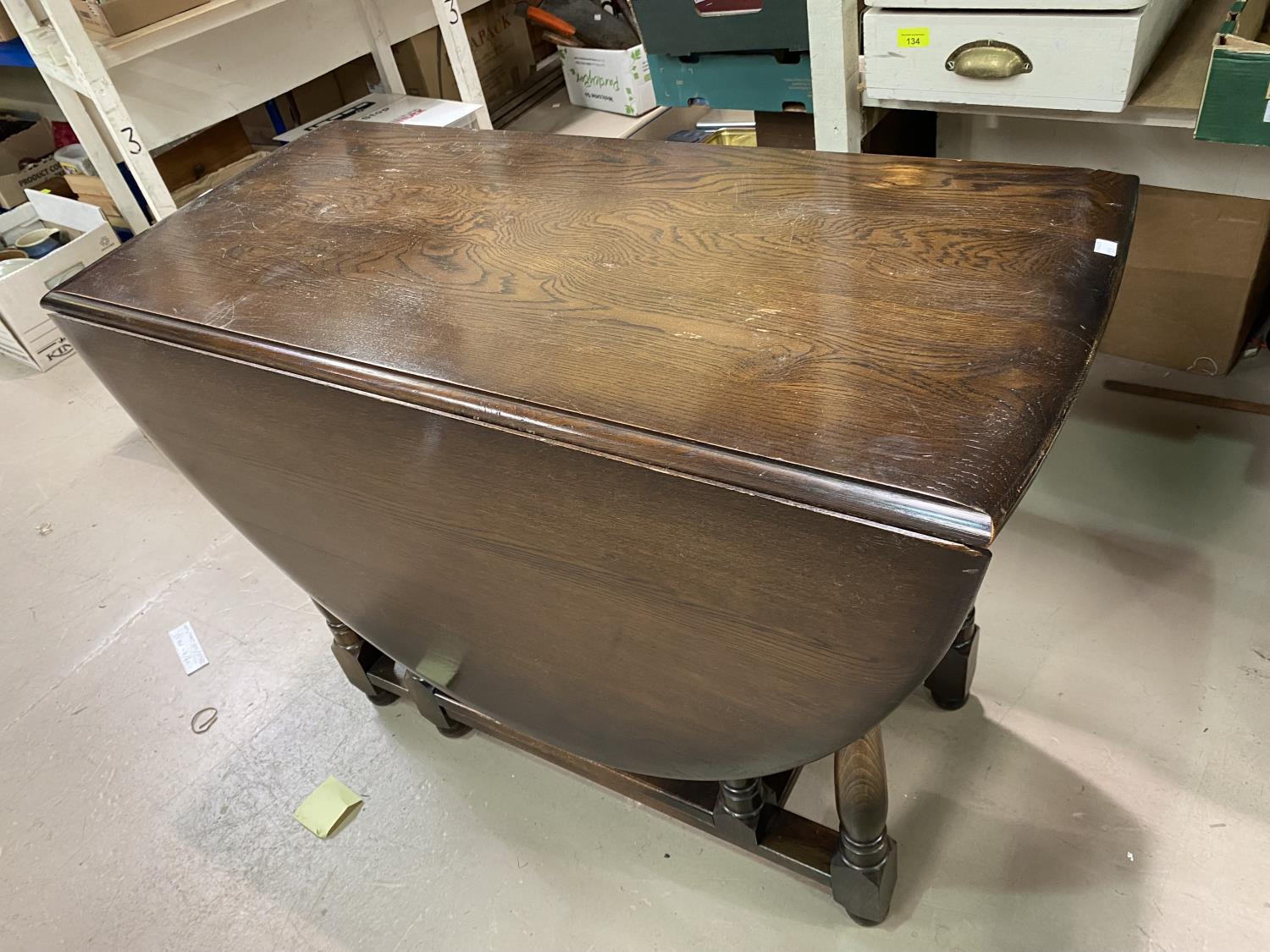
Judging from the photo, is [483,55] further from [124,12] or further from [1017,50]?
[1017,50]

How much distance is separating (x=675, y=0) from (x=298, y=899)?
59.3 inches

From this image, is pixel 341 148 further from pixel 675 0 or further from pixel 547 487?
pixel 547 487

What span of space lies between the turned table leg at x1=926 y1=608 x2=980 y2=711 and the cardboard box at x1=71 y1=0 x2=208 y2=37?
189cm

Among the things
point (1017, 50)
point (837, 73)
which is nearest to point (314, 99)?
point (837, 73)

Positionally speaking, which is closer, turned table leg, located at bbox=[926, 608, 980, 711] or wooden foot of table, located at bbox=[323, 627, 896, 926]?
wooden foot of table, located at bbox=[323, 627, 896, 926]

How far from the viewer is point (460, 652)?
108 cm

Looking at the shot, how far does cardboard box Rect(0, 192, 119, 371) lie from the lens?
2217 millimetres

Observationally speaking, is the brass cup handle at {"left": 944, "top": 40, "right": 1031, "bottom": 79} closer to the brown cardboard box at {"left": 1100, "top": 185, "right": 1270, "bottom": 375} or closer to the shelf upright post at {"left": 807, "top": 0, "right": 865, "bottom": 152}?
the shelf upright post at {"left": 807, "top": 0, "right": 865, "bottom": 152}

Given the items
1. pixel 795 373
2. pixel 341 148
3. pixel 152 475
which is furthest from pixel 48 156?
pixel 795 373

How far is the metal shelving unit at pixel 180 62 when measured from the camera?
71.5 inches

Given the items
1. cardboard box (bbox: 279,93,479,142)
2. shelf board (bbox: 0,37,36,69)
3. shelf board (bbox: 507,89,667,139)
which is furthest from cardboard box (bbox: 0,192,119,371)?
shelf board (bbox: 507,89,667,139)

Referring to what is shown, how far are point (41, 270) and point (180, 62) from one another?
63cm

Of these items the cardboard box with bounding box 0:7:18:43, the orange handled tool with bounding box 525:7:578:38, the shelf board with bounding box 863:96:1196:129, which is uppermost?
the cardboard box with bounding box 0:7:18:43

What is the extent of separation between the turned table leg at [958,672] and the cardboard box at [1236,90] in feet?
2.03
